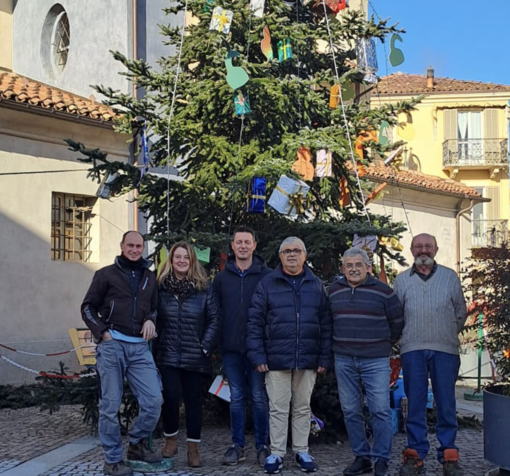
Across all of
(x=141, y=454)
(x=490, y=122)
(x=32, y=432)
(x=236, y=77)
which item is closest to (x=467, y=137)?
(x=490, y=122)

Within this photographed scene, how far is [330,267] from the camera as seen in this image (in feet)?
27.4

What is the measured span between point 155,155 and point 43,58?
9553 millimetres

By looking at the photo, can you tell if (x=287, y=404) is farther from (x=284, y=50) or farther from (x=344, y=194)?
(x=284, y=50)

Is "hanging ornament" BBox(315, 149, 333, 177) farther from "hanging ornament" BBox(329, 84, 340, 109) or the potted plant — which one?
the potted plant

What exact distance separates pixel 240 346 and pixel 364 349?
1027 mm

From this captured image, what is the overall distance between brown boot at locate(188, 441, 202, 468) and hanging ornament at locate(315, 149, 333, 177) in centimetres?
310

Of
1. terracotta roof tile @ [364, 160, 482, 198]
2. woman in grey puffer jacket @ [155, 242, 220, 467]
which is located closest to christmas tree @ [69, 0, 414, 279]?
woman in grey puffer jacket @ [155, 242, 220, 467]

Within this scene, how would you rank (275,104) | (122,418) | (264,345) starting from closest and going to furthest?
(264,345) < (122,418) < (275,104)

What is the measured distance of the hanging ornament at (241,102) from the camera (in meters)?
7.95

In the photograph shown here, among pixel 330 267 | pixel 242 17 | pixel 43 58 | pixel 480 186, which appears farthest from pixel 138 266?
pixel 480 186

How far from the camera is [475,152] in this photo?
32125mm

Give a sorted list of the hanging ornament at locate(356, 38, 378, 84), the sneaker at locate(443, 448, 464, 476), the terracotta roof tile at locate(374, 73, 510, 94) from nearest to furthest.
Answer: the sneaker at locate(443, 448, 464, 476)
the hanging ornament at locate(356, 38, 378, 84)
the terracotta roof tile at locate(374, 73, 510, 94)

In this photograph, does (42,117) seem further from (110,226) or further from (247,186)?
(247,186)

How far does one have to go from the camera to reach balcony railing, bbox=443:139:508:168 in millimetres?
31984
